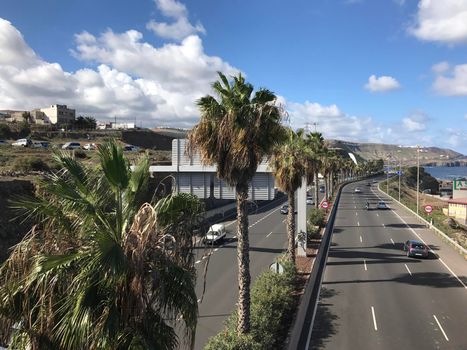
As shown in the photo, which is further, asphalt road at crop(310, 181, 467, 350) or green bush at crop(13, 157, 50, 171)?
green bush at crop(13, 157, 50, 171)

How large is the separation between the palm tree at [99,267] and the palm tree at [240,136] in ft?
19.9

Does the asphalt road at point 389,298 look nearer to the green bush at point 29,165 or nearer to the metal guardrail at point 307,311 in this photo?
the metal guardrail at point 307,311

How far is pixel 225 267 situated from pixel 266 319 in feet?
43.7

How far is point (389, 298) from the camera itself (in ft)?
70.3

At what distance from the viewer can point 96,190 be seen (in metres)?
7.19

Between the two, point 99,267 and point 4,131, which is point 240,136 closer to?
point 99,267

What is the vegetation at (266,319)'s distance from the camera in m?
11.5

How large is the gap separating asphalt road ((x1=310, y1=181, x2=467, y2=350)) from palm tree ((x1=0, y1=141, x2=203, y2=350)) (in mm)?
10306

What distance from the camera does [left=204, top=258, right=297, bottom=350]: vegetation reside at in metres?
11.5

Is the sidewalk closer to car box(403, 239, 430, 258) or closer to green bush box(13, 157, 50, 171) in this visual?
car box(403, 239, 430, 258)

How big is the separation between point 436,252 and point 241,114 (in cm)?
2600

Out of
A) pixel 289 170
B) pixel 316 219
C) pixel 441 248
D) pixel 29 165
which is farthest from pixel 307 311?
pixel 29 165

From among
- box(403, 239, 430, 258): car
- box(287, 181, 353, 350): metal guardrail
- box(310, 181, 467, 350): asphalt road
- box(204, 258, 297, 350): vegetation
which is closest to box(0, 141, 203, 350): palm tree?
box(204, 258, 297, 350): vegetation

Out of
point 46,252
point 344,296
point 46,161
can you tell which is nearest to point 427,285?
point 344,296
